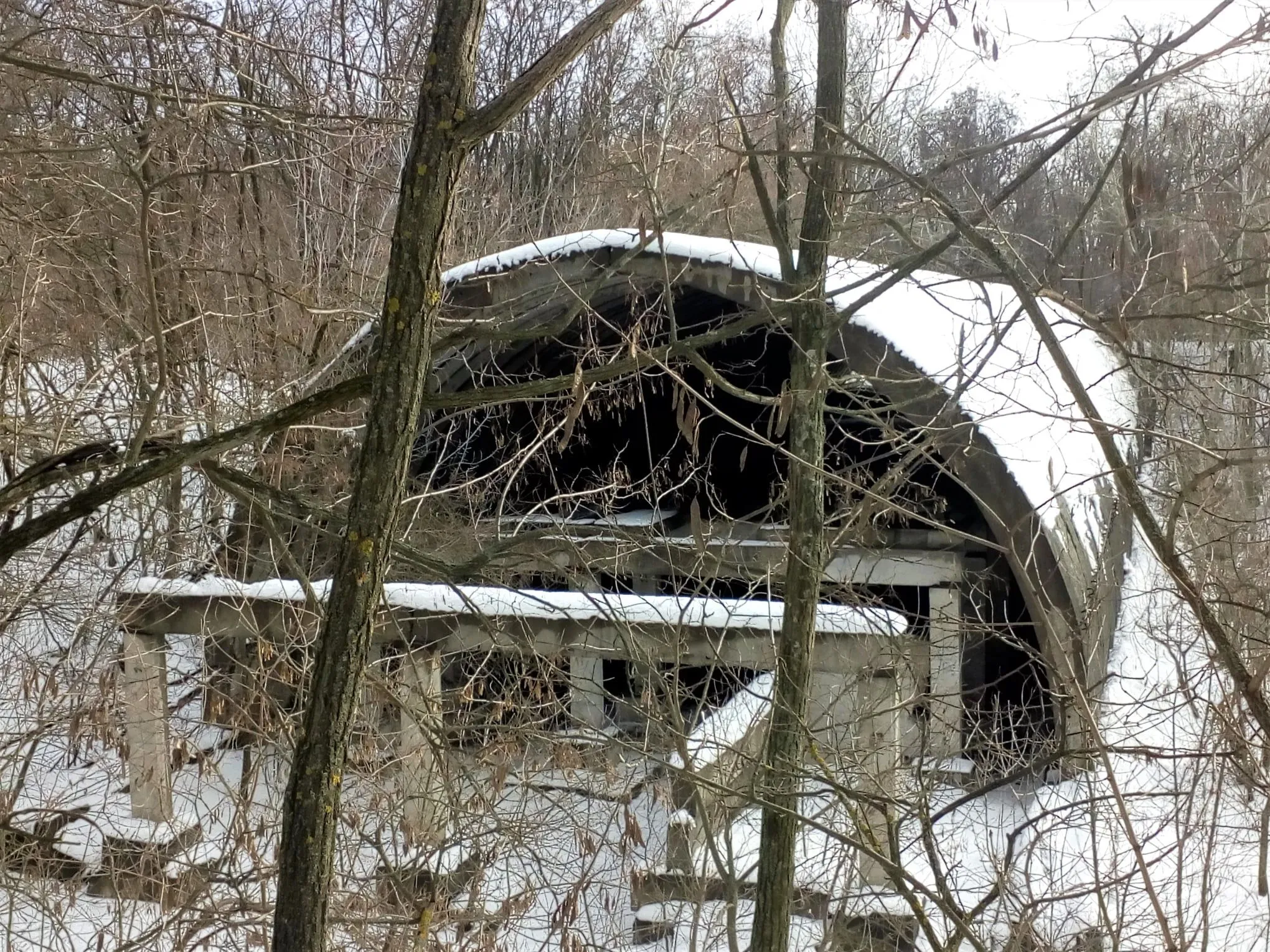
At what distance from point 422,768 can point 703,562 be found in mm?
2302

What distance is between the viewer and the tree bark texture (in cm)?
239

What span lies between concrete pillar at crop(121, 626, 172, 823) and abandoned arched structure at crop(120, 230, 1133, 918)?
0.02 meters

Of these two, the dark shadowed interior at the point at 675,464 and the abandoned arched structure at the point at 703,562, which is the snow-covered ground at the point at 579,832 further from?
the dark shadowed interior at the point at 675,464

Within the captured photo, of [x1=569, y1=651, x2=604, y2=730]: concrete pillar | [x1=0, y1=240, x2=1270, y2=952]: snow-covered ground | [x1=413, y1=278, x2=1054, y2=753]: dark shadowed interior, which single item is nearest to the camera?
[x1=0, y1=240, x2=1270, y2=952]: snow-covered ground

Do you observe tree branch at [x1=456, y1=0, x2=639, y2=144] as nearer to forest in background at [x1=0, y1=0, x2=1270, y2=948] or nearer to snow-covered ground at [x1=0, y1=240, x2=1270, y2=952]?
forest in background at [x1=0, y1=0, x2=1270, y2=948]

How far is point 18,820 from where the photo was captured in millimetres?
6965

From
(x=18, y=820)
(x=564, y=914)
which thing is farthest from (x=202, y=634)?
(x=564, y=914)

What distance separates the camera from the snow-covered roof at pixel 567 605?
5.97 m

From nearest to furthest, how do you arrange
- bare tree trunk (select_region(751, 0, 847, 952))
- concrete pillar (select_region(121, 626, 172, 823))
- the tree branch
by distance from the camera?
the tree branch, bare tree trunk (select_region(751, 0, 847, 952)), concrete pillar (select_region(121, 626, 172, 823))

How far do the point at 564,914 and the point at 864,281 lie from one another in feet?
11.4

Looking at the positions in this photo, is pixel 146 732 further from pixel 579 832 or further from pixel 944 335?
pixel 944 335

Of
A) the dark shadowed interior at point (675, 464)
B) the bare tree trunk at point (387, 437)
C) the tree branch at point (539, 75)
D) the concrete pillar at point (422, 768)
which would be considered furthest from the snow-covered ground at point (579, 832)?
the bare tree trunk at point (387, 437)

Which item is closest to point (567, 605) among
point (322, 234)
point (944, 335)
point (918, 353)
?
point (918, 353)

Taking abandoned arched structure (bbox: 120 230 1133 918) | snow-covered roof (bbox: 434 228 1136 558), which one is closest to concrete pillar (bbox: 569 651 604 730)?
abandoned arched structure (bbox: 120 230 1133 918)
